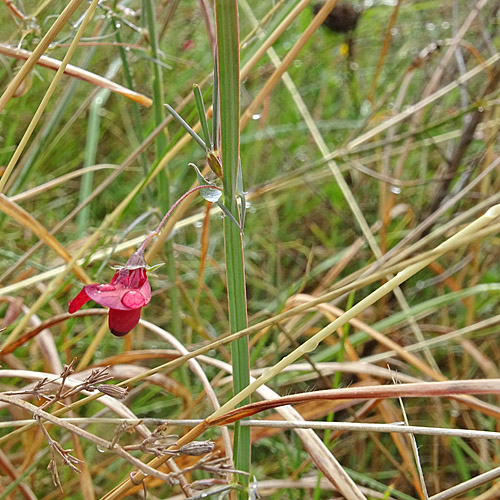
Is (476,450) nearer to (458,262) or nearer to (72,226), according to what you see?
(458,262)

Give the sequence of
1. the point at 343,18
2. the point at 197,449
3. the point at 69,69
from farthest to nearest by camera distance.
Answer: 1. the point at 343,18
2. the point at 69,69
3. the point at 197,449

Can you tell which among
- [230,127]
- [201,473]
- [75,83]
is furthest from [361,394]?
[75,83]

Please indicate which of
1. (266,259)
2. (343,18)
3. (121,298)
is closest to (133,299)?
(121,298)

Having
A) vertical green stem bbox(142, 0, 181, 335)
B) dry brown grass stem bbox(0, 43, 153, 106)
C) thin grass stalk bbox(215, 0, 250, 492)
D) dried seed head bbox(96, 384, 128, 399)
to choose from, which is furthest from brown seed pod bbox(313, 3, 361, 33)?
dried seed head bbox(96, 384, 128, 399)

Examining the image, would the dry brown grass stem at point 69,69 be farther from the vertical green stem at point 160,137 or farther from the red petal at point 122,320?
the red petal at point 122,320

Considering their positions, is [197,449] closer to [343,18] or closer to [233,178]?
[233,178]

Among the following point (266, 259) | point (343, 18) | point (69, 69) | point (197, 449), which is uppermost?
point (343, 18)
